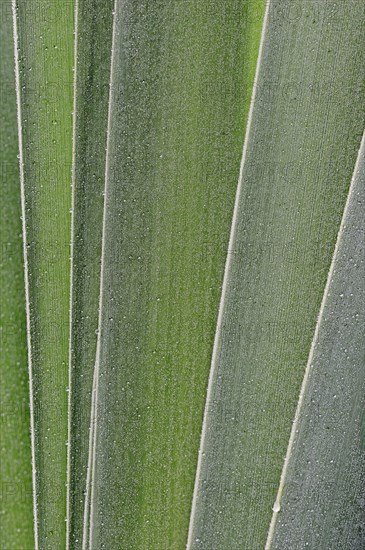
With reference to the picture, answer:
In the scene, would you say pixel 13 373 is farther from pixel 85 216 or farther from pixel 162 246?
pixel 162 246

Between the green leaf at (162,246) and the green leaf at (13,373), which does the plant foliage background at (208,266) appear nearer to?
the green leaf at (162,246)

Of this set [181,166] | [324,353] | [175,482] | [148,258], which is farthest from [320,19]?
[175,482]

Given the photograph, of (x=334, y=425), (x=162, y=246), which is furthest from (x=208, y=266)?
(x=334, y=425)

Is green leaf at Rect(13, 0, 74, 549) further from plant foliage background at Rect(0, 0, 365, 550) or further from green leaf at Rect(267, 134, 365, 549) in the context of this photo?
green leaf at Rect(267, 134, 365, 549)

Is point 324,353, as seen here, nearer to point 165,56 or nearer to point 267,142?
point 267,142

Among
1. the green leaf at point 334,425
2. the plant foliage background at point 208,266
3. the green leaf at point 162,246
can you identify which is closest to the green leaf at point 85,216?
the plant foliage background at point 208,266

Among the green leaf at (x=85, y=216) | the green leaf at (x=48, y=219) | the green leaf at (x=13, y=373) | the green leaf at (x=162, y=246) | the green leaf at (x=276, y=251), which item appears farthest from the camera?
the green leaf at (x=13, y=373)

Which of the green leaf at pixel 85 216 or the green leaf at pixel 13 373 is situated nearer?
the green leaf at pixel 85 216
